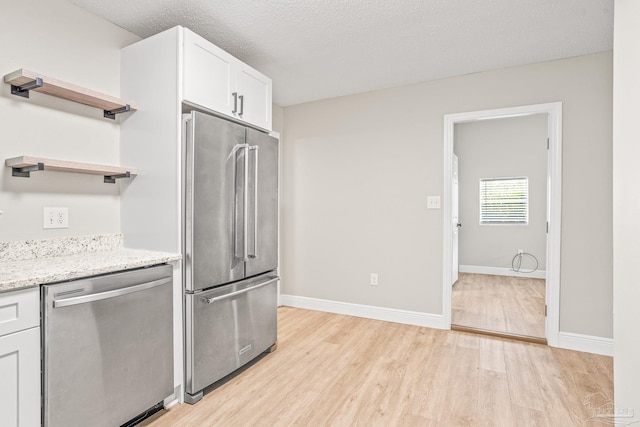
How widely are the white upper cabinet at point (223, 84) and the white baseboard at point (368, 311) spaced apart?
2.13m

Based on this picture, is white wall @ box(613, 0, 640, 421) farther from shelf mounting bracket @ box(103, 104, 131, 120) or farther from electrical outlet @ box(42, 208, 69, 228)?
electrical outlet @ box(42, 208, 69, 228)

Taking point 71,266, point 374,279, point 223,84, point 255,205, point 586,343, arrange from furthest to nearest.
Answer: point 374,279, point 586,343, point 255,205, point 223,84, point 71,266

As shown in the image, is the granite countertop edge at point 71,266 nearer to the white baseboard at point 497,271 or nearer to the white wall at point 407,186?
the white wall at point 407,186

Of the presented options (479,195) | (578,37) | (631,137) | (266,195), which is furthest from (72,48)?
(479,195)

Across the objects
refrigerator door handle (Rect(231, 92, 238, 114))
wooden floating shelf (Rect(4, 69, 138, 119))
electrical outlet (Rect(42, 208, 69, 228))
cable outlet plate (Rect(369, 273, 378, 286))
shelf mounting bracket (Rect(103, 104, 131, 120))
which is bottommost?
cable outlet plate (Rect(369, 273, 378, 286))

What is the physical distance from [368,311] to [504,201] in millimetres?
3881

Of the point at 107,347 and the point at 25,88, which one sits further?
the point at 25,88

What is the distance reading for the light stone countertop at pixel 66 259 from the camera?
1409 millimetres

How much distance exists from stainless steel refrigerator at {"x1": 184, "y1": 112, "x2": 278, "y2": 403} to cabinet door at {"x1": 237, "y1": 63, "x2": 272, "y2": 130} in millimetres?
162

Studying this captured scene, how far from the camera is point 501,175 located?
603 centimetres

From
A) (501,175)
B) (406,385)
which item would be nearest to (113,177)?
(406,385)

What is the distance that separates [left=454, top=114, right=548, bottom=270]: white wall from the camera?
5.76 metres

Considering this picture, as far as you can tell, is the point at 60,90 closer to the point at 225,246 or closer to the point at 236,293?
the point at 225,246

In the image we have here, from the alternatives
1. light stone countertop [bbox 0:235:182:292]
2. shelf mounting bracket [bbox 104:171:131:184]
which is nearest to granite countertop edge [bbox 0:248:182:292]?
light stone countertop [bbox 0:235:182:292]
